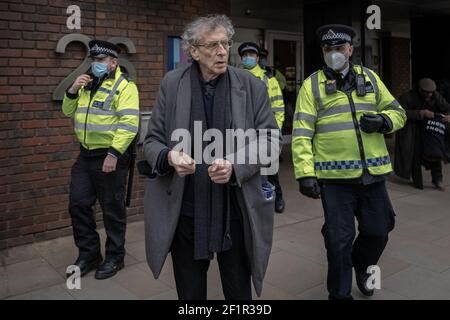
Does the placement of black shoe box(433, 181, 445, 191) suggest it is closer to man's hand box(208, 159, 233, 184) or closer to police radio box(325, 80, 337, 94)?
police radio box(325, 80, 337, 94)

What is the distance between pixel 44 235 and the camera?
490 centimetres

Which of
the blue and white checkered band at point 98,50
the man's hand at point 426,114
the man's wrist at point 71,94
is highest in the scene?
the blue and white checkered band at point 98,50

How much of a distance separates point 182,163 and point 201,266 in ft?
2.15

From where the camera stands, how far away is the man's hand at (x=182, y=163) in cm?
215

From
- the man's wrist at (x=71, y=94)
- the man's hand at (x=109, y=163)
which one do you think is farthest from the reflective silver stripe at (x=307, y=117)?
the man's wrist at (x=71, y=94)

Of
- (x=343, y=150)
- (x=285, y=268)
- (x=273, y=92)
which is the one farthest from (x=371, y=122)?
(x=273, y=92)

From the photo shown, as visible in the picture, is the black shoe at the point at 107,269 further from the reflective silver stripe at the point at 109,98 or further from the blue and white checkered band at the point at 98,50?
the blue and white checkered band at the point at 98,50

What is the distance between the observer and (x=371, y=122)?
3.09 m

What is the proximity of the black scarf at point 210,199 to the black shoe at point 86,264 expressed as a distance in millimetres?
1968

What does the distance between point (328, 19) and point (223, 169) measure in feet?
22.4

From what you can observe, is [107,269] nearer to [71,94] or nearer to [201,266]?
[71,94]

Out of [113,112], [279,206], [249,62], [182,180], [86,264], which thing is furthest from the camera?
[279,206]

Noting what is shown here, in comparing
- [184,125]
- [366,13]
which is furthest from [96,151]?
[366,13]

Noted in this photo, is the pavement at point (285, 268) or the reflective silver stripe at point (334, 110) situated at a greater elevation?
the reflective silver stripe at point (334, 110)
